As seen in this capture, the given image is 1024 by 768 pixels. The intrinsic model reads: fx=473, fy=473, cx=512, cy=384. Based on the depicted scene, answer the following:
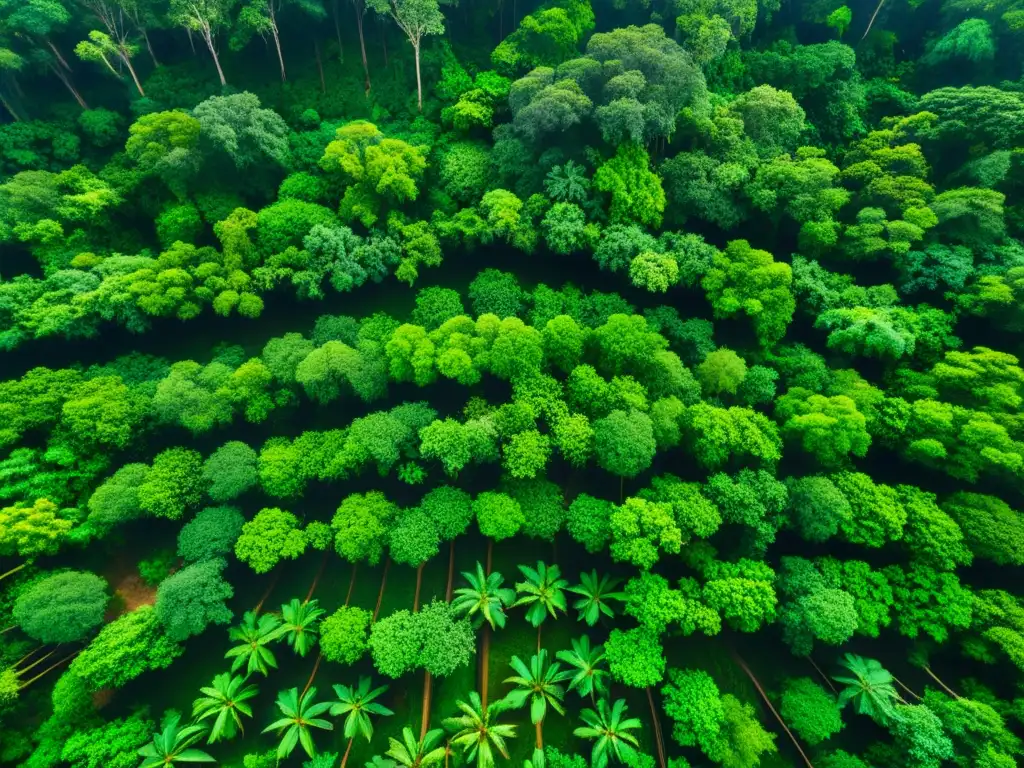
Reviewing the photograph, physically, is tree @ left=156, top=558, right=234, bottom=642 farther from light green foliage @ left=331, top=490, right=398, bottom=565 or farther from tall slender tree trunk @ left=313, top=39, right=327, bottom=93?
tall slender tree trunk @ left=313, top=39, right=327, bottom=93

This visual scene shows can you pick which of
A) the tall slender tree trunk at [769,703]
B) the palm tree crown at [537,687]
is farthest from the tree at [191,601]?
the tall slender tree trunk at [769,703]

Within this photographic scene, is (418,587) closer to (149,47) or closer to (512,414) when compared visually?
(512,414)

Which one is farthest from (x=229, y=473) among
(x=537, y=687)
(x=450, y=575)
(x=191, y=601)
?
(x=537, y=687)

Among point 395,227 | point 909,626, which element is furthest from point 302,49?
point 909,626

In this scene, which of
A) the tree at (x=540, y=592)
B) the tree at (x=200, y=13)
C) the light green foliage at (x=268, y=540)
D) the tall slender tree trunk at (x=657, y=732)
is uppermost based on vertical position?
the tree at (x=200, y=13)

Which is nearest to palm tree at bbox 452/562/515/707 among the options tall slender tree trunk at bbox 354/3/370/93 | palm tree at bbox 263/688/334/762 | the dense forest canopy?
the dense forest canopy

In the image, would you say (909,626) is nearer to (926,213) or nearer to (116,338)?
(926,213)

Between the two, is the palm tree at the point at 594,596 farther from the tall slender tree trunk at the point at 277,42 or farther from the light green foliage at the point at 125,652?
the tall slender tree trunk at the point at 277,42
